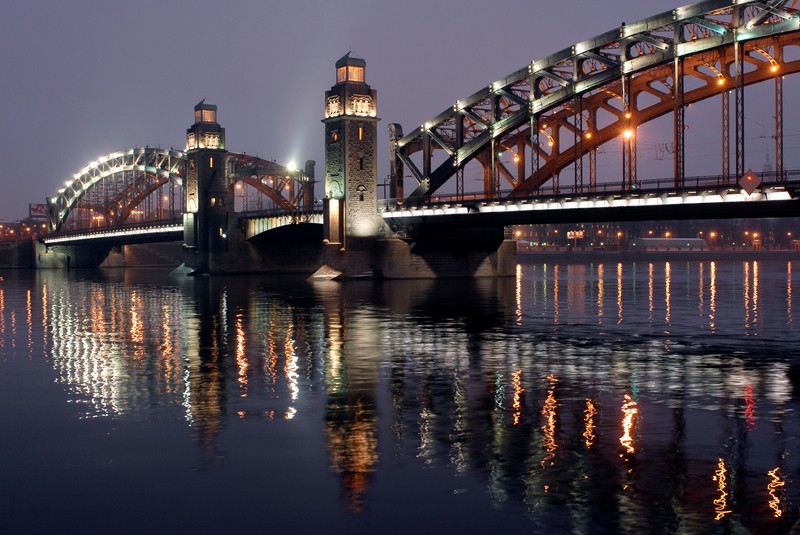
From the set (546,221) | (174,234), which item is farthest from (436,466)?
(174,234)

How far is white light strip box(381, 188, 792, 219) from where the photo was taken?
197 ft

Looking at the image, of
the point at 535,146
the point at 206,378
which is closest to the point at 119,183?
A: the point at 535,146

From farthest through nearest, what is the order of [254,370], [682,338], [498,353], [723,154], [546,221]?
[546,221] < [723,154] < [682,338] < [498,353] < [254,370]

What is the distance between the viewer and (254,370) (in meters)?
25.9

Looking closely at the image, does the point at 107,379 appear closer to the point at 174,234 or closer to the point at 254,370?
the point at 254,370

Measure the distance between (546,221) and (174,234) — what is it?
70.3 meters

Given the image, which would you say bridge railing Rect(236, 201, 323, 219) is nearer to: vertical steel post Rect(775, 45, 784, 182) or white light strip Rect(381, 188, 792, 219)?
white light strip Rect(381, 188, 792, 219)

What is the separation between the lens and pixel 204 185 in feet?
401

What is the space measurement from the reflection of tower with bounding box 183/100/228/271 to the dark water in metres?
83.5

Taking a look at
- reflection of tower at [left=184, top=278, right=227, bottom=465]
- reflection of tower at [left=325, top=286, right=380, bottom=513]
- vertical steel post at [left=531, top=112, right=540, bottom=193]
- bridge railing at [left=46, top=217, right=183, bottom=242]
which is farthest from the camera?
bridge railing at [left=46, top=217, right=183, bottom=242]

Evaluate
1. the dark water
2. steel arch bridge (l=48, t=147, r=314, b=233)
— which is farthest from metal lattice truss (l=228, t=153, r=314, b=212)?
the dark water

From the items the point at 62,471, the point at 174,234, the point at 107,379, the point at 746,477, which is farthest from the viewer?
the point at 174,234

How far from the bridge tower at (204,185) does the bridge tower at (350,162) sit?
3050cm

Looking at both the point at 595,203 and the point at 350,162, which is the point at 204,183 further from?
the point at 595,203
